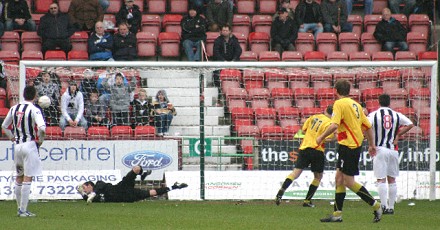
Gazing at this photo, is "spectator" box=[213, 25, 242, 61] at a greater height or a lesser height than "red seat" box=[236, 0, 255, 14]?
lesser

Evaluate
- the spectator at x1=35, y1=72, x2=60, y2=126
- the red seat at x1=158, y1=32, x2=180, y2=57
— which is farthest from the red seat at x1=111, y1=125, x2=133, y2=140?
the red seat at x1=158, y1=32, x2=180, y2=57

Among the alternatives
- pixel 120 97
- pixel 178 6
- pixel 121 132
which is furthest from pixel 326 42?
pixel 121 132

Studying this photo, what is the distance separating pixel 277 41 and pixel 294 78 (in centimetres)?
372

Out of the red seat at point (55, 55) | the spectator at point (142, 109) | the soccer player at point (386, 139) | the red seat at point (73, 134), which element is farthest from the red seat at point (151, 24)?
the soccer player at point (386, 139)

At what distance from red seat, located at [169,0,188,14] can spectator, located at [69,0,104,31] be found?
2.39 m

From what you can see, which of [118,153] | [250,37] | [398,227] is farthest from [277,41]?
[398,227]

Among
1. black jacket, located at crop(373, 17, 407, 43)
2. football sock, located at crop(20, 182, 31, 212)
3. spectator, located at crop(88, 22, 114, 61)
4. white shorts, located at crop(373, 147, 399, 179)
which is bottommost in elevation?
football sock, located at crop(20, 182, 31, 212)

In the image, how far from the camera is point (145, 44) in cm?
2242

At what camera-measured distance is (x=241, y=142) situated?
18594 mm

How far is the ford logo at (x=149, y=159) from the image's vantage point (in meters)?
18.2

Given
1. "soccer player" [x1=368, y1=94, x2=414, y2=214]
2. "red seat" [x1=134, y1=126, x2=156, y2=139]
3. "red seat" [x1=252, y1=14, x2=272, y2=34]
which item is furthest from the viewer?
"red seat" [x1=252, y1=14, x2=272, y2=34]

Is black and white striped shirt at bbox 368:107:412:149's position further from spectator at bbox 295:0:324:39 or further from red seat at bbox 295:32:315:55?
spectator at bbox 295:0:324:39

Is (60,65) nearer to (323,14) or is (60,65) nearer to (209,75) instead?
(209,75)

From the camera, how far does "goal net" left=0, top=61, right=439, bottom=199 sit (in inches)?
710
